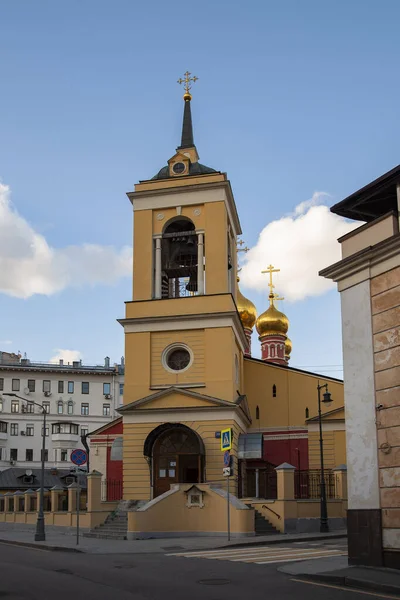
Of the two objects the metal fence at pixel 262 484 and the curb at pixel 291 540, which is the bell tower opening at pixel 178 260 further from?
the curb at pixel 291 540

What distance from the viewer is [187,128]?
137ft

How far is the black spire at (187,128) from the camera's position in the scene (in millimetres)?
41000

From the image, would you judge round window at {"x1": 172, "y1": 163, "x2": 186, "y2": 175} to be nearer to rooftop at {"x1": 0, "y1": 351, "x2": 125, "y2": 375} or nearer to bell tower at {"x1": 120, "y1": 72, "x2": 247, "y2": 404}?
bell tower at {"x1": 120, "y1": 72, "x2": 247, "y2": 404}

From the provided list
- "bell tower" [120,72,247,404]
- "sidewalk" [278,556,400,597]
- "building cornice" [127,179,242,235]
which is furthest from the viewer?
"building cornice" [127,179,242,235]

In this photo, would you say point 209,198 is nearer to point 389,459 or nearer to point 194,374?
point 194,374

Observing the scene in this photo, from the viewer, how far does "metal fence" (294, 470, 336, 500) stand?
34.0 meters

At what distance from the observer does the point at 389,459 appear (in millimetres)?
15891

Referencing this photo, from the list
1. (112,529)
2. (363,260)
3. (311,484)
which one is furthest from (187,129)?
(363,260)

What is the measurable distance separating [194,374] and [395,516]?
20112mm

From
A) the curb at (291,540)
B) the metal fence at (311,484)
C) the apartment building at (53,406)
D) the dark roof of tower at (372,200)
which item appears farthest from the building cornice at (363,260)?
the apartment building at (53,406)

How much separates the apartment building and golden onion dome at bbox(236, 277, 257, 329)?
23399 millimetres

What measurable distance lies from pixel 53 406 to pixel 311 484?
50964mm

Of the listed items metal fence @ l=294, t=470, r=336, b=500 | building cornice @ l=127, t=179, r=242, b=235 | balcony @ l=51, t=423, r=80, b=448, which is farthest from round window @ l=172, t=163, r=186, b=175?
balcony @ l=51, t=423, r=80, b=448

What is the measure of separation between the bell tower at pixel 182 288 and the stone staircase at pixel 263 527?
19.6 feet
